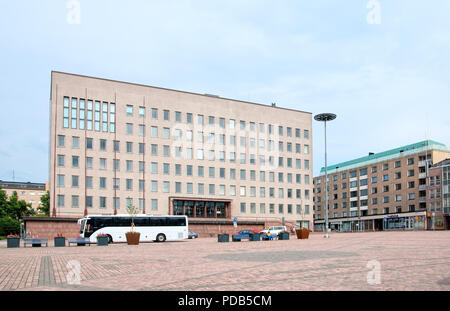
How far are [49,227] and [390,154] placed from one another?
78.7m

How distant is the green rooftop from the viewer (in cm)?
9788

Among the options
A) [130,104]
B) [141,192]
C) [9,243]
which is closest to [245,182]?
[141,192]

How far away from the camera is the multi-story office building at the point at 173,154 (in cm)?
6334

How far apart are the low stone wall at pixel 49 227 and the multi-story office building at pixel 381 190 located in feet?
214

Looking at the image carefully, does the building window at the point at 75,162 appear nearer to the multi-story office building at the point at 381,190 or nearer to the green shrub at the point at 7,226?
the green shrub at the point at 7,226

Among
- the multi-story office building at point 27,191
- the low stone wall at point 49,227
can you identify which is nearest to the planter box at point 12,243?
the low stone wall at point 49,227

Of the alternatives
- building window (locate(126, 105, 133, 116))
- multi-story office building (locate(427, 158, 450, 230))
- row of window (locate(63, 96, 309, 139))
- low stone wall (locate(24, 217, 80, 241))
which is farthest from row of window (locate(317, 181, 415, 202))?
low stone wall (locate(24, 217, 80, 241))

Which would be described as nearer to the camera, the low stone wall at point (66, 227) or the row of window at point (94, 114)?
the low stone wall at point (66, 227)

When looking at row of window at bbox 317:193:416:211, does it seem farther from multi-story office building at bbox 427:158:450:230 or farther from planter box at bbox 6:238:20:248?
planter box at bbox 6:238:20:248

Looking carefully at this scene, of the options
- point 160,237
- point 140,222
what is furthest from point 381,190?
point 140,222

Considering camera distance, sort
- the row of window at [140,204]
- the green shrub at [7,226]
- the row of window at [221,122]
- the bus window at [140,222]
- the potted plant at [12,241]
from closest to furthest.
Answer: the potted plant at [12,241]
the bus window at [140,222]
the row of window at [140,204]
the row of window at [221,122]
the green shrub at [7,226]

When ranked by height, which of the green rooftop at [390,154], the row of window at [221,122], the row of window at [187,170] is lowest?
the row of window at [187,170]

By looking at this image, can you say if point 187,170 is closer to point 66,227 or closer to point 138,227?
point 66,227

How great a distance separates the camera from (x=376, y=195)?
357 ft
